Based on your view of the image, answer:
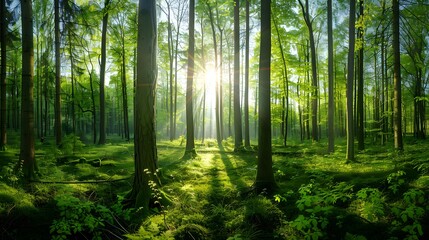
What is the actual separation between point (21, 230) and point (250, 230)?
4003 mm

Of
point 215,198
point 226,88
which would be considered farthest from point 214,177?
point 226,88

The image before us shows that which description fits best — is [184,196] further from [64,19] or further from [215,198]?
[64,19]

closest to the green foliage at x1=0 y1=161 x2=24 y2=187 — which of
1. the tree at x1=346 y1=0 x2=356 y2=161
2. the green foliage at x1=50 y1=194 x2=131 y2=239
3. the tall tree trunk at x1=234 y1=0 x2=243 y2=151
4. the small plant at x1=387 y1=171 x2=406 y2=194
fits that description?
the green foliage at x1=50 y1=194 x2=131 y2=239

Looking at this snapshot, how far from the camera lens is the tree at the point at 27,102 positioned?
19.8 ft

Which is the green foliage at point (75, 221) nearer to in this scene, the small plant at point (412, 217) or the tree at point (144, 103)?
the tree at point (144, 103)

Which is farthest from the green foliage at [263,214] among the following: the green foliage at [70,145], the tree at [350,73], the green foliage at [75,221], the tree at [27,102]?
the green foliage at [70,145]

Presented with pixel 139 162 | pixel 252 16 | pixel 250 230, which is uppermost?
pixel 252 16

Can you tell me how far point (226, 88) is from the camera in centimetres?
3212

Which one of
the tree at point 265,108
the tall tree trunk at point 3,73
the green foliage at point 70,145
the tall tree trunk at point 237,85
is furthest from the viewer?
the tall tree trunk at point 237,85

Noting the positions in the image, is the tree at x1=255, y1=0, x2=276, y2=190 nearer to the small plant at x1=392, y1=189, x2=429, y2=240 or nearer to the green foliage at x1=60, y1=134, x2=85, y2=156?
the small plant at x1=392, y1=189, x2=429, y2=240

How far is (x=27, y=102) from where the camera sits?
6160 millimetres

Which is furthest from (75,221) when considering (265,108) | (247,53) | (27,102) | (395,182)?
(247,53)

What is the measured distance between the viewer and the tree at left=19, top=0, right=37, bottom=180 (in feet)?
19.8

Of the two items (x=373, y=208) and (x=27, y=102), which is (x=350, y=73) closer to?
(x=373, y=208)
